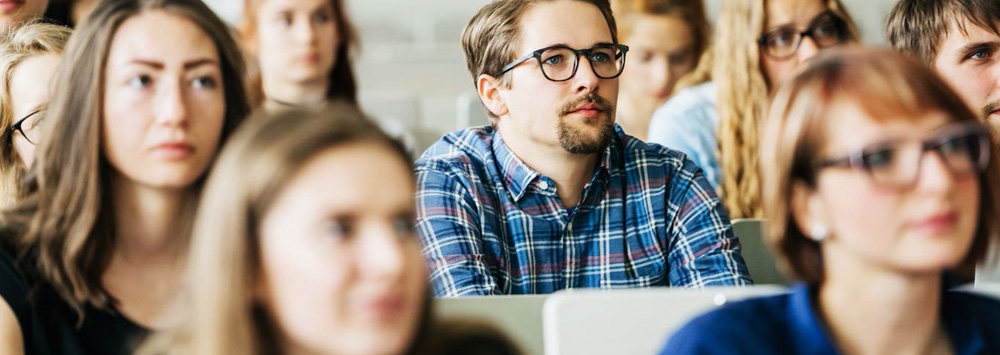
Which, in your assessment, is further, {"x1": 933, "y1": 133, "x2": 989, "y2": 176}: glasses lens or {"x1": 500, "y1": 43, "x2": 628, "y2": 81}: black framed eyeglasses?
{"x1": 500, "y1": 43, "x2": 628, "y2": 81}: black framed eyeglasses

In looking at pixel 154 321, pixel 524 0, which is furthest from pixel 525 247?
pixel 154 321

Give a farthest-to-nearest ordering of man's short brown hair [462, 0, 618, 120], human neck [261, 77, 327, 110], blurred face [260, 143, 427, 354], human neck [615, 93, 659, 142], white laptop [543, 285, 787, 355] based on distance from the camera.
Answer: human neck [615, 93, 659, 142], human neck [261, 77, 327, 110], man's short brown hair [462, 0, 618, 120], white laptop [543, 285, 787, 355], blurred face [260, 143, 427, 354]

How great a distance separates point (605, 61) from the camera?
234 cm

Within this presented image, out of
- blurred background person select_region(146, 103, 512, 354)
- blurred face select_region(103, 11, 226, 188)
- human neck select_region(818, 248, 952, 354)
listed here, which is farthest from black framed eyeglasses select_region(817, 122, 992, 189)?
blurred face select_region(103, 11, 226, 188)

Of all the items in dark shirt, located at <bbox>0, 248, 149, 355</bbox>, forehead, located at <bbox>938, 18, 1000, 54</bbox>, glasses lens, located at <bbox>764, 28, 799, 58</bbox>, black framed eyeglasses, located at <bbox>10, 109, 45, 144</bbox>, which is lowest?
dark shirt, located at <bbox>0, 248, 149, 355</bbox>

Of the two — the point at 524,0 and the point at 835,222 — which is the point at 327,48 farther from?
the point at 835,222

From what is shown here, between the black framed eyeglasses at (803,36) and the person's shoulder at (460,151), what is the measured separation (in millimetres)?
998

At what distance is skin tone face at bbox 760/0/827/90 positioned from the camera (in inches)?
122

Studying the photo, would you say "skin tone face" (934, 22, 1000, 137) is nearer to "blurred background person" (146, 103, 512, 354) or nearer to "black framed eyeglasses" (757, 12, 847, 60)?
"black framed eyeglasses" (757, 12, 847, 60)

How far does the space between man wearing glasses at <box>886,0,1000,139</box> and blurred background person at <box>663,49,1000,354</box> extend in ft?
4.01

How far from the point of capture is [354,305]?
101 centimetres

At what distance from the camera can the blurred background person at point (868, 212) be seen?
47.1 inches

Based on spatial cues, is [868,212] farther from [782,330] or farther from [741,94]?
[741,94]

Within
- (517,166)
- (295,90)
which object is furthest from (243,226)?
(295,90)
